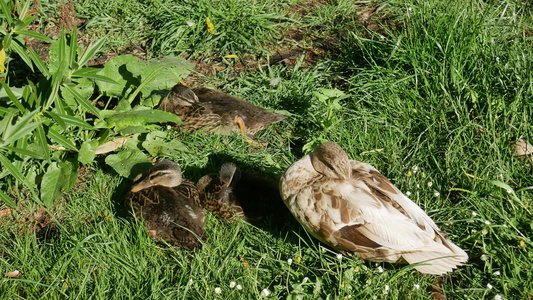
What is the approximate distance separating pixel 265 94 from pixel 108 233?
7.21ft

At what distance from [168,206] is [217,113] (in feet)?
4.13

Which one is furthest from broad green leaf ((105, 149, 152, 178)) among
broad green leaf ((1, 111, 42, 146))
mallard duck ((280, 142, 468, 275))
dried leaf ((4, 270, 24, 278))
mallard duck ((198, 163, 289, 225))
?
mallard duck ((280, 142, 468, 275))

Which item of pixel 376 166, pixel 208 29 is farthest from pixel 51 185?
pixel 376 166

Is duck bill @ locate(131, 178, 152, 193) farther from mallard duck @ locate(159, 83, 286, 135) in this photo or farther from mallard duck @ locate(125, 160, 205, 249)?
mallard duck @ locate(159, 83, 286, 135)

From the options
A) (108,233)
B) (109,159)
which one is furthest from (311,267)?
(109,159)

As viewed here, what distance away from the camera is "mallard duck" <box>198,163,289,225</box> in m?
4.30

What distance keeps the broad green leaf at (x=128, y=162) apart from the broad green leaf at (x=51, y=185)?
39cm

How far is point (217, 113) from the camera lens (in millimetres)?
5215

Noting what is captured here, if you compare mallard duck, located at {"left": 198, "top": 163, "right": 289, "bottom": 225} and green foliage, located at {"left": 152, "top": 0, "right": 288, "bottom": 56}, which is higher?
green foliage, located at {"left": 152, "top": 0, "right": 288, "bottom": 56}

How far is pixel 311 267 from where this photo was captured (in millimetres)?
3941

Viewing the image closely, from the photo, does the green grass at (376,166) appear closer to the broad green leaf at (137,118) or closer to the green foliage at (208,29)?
the green foliage at (208,29)

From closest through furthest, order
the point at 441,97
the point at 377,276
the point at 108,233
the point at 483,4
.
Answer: the point at 377,276
the point at 108,233
the point at 441,97
the point at 483,4

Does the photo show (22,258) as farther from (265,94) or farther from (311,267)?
(265,94)

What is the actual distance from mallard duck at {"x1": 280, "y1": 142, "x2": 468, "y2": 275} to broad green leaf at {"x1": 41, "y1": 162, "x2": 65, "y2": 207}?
1.76 m
